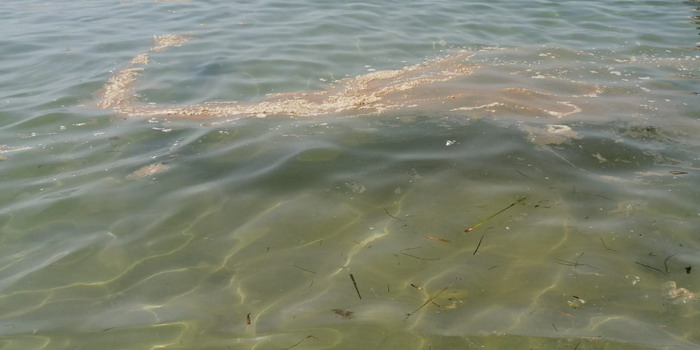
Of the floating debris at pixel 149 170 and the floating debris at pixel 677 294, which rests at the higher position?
the floating debris at pixel 149 170

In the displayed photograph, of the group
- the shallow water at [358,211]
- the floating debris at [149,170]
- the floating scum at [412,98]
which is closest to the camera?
the shallow water at [358,211]

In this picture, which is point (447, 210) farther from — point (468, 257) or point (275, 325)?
point (275, 325)

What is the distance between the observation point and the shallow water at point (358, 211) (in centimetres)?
295

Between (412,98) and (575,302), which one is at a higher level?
(412,98)

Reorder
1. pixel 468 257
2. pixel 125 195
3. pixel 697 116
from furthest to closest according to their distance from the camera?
1. pixel 697 116
2. pixel 125 195
3. pixel 468 257

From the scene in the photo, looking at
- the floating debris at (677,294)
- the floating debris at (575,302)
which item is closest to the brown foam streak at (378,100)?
the floating debris at (677,294)

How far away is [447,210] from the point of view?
3879 mm

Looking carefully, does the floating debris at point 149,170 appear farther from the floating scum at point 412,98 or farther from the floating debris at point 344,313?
the floating debris at point 344,313

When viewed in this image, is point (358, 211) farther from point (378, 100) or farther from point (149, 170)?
point (378, 100)

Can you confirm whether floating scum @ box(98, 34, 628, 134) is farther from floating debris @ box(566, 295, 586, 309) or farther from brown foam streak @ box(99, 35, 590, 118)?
floating debris @ box(566, 295, 586, 309)

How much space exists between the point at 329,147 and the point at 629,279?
7.99ft

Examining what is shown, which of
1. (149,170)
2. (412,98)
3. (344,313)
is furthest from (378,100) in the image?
(344,313)

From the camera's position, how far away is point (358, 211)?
154 inches

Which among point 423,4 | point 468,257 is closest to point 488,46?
point 423,4
